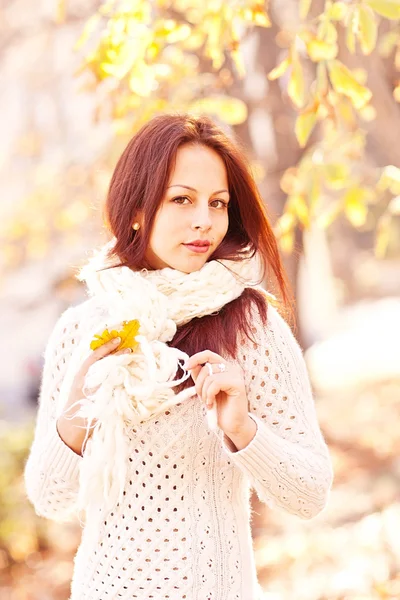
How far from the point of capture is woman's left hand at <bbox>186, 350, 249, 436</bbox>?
1609 mm

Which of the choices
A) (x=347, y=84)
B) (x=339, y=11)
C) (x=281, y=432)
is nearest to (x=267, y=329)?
(x=281, y=432)

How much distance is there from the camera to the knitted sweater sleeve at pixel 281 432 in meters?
1.71


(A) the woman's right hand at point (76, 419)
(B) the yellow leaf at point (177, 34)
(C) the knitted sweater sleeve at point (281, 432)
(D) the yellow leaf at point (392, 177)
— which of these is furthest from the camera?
(B) the yellow leaf at point (177, 34)

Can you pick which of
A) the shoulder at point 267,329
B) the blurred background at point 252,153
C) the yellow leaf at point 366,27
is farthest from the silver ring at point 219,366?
the yellow leaf at point 366,27

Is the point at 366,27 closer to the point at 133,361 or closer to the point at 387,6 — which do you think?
the point at 387,6

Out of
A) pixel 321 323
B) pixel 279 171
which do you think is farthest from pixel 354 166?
pixel 321 323

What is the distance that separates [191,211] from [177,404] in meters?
0.42

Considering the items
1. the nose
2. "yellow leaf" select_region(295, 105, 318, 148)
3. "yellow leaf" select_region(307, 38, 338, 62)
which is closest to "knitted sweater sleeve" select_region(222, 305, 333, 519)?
the nose

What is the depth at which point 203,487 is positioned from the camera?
1830 millimetres

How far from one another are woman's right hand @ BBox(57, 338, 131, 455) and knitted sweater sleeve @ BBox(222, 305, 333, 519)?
11.3 inches

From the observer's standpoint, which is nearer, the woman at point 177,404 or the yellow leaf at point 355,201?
the woman at point 177,404

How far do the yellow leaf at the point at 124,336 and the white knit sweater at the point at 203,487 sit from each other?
0.18 m

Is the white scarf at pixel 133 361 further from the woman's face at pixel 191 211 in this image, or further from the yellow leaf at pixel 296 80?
the yellow leaf at pixel 296 80

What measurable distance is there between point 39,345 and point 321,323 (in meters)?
4.83
